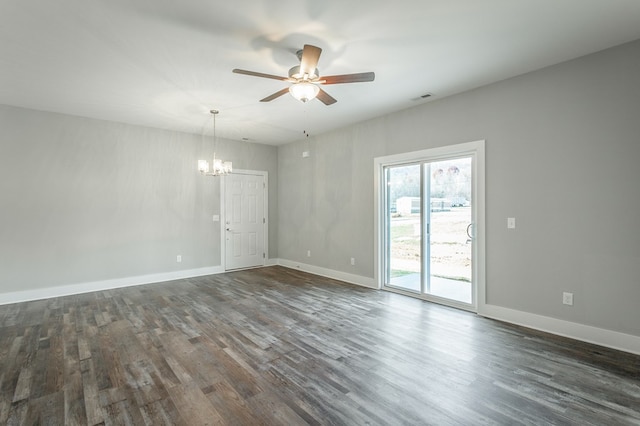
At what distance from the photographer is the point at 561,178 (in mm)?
3240

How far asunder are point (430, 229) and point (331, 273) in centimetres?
231

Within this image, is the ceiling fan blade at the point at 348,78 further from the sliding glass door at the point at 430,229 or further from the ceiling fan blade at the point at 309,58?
the sliding glass door at the point at 430,229

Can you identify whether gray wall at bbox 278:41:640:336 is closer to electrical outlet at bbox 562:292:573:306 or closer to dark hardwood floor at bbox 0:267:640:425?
electrical outlet at bbox 562:292:573:306

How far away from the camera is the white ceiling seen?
2.36 metres

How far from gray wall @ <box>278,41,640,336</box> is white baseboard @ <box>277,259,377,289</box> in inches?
81.0

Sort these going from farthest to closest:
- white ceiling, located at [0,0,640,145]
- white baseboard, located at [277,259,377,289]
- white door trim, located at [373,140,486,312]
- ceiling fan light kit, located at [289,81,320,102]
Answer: white baseboard, located at [277,259,377,289]
white door trim, located at [373,140,486,312]
ceiling fan light kit, located at [289,81,320,102]
white ceiling, located at [0,0,640,145]

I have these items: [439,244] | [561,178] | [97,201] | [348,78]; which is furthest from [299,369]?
[97,201]

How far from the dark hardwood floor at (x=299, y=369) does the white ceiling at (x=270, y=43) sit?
295 centimetres

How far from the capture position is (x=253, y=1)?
2.28 meters

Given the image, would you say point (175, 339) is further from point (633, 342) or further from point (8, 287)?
point (633, 342)

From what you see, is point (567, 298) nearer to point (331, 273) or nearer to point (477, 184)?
point (477, 184)

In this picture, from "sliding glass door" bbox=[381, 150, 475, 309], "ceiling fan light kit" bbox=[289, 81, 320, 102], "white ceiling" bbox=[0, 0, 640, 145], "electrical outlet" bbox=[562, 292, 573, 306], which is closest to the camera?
"white ceiling" bbox=[0, 0, 640, 145]

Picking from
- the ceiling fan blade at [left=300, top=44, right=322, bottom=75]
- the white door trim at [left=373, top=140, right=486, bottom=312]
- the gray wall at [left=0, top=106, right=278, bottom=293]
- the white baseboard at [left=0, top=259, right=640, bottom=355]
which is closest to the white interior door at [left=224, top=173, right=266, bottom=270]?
the gray wall at [left=0, top=106, right=278, bottom=293]

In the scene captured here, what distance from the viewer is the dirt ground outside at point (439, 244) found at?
4137mm
